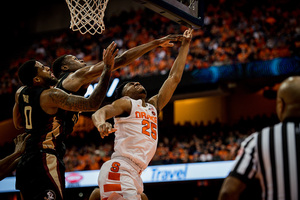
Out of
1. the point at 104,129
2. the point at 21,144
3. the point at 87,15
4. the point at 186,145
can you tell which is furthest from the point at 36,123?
the point at 186,145

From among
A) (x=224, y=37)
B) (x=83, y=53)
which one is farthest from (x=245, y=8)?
(x=83, y=53)

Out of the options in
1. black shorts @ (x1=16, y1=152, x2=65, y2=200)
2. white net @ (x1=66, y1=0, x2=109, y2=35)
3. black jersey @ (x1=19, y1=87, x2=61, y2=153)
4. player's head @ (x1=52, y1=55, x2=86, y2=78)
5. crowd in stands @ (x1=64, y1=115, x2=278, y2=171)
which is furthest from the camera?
crowd in stands @ (x1=64, y1=115, x2=278, y2=171)

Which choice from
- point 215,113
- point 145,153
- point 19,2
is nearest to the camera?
point 145,153

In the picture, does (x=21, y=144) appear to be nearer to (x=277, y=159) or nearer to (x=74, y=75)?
(x=74, y=75)

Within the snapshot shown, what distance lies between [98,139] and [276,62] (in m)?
7.15

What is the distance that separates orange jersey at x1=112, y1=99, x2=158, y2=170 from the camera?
169 inches

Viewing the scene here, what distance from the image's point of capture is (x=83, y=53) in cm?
1656

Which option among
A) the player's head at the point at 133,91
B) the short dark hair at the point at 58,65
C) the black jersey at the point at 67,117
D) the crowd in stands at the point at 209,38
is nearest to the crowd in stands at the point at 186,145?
the crowd in stands at the point at 209,38

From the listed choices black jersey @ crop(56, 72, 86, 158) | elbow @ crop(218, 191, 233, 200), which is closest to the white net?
black jersey @ crop(56, 72, 86, 158)

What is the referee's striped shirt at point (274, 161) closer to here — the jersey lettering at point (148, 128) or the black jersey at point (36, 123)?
the jersey lettering at point (148, 128)

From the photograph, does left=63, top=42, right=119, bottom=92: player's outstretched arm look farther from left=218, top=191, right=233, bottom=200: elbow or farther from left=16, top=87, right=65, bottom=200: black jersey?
left=218, top=191, right=233, bottom=200: elbow

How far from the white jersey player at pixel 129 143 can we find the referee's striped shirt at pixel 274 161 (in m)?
1.76

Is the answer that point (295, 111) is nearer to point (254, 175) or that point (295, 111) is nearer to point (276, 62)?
point (254, 175)

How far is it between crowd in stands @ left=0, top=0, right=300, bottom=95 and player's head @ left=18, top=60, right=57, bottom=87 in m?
8.97
